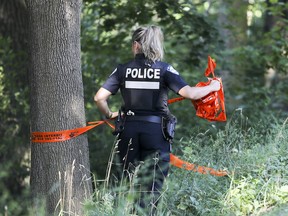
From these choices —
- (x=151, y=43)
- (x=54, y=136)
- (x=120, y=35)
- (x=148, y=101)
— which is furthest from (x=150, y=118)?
(x=120, y=35)

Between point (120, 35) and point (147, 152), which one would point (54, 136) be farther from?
point (120, 35)

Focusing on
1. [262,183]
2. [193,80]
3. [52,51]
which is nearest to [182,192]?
[262,183]

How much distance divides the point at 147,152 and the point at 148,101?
493 millimetres

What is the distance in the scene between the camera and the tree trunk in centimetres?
641

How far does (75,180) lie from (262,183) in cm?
178

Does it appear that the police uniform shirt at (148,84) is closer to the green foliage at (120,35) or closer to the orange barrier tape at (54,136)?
the orange barrier tape at (54,136)

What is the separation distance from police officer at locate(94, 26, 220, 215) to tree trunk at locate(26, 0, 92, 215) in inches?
17.4

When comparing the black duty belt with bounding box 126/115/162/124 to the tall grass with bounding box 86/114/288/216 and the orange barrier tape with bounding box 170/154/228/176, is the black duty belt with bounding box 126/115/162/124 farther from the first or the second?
the orange barrier tape with bounding box 170/154/228/176

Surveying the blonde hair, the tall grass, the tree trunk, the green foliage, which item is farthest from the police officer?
the green foliage

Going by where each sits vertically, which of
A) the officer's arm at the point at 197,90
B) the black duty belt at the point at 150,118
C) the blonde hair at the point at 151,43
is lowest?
the black duty belt at the point at 150,118

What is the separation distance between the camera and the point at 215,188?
6547 mm

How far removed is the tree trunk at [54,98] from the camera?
6.41 metres

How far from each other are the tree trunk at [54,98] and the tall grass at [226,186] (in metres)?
0.38

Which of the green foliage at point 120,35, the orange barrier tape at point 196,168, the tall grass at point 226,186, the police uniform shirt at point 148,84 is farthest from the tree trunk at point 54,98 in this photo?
the green foliage at point 120,35
